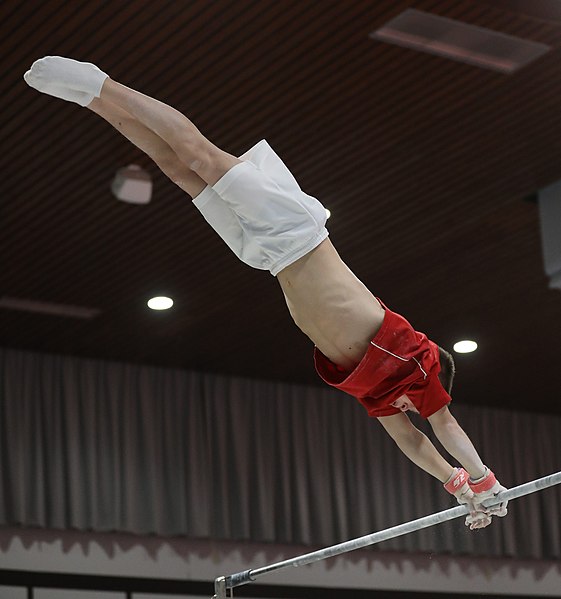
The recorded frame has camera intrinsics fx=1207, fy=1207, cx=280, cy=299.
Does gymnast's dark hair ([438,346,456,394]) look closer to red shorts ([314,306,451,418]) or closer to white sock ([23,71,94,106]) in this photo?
red shorts ([314,306,451,418])

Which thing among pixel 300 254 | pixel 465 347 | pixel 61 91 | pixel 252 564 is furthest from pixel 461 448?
pixel 252 564

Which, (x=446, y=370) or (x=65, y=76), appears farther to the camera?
(x=446, y=370)

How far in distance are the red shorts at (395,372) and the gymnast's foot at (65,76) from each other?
4.07 feet

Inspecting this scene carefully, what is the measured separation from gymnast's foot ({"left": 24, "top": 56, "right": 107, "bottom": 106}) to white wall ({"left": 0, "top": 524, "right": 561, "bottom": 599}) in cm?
527

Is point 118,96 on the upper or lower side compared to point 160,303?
lower

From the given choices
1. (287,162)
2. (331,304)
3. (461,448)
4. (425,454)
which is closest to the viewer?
(331,304)

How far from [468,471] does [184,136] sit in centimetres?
154

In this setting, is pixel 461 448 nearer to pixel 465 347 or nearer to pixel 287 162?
pixel 287 162

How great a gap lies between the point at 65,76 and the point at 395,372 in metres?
1.48

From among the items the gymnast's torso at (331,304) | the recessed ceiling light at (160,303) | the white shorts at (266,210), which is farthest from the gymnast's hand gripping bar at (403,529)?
the recessed ceiling light at (160,303)

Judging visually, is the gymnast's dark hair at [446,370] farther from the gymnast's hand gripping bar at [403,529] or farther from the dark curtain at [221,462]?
the dark curtain at [221,462]

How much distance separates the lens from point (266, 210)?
3928mm

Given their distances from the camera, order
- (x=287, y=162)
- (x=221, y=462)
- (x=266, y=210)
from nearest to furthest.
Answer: (x=266, y=210), (x=287, y=162), (x=221, y=462)

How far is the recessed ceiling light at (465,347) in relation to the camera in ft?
29.8
